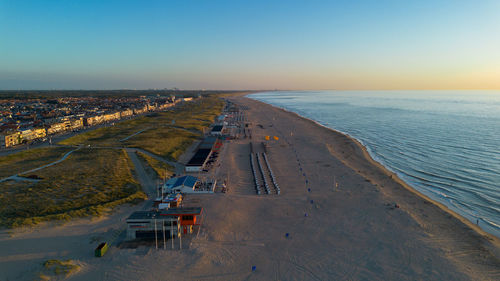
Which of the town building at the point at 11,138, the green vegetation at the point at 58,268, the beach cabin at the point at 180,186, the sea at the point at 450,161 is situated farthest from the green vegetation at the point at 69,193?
the sea at the point at 450,161

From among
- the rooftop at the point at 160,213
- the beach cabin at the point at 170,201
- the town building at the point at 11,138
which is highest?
the town building at the point at 11,138

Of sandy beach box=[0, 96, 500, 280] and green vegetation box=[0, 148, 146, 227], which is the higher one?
green vegetation box=[0, 148, 146, 227]

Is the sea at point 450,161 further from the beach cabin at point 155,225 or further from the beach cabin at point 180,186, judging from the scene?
the beach cabin at point 180,186

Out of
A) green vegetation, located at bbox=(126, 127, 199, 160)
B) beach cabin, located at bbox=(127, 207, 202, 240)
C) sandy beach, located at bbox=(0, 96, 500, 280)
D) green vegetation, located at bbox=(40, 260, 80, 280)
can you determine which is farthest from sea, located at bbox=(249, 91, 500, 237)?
green vegetation, located at bbox=(126, 127, 199, 160)

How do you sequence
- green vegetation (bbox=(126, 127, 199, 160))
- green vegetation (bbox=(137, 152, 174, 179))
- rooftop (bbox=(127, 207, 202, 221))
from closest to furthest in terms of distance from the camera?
rooftop (bbox=(127, 207, 202, 221)) → green vegetation (bbox=(137, 152, 174, 179)) → green vegetation (bbox=(126, 127, 199, 160))

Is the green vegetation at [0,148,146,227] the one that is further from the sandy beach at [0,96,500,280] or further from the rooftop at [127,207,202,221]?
the rooftop at [127,207,202,221]

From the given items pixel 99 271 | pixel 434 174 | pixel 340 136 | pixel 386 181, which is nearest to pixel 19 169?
pixel 99 271
